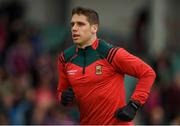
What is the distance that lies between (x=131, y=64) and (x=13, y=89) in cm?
515

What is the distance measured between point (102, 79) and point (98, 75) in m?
0.07

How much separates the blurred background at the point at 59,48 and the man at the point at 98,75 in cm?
377

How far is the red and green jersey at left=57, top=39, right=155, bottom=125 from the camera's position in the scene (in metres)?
10.9

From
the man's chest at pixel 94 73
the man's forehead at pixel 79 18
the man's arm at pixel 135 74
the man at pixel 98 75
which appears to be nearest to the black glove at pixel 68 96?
the man at pixel 98 75

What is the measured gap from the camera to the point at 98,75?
11.0 m

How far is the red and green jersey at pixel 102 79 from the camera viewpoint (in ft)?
35.8

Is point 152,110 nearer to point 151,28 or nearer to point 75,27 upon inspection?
point 151,28

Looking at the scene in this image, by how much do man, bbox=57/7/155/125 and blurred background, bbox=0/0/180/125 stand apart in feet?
12.4

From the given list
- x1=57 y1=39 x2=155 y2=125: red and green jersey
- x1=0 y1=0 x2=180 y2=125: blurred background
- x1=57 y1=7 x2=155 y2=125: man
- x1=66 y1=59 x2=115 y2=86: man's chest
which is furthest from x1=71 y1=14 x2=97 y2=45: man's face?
x1=0 y1=0 x2=180 y2=125: blurred background

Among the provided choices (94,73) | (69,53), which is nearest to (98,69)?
(94,73)

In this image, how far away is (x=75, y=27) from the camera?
10930 mm

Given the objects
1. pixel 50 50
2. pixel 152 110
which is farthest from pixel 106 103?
pixel 50 50

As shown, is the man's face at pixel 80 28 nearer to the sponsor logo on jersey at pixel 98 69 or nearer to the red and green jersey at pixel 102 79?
the red and green jersey at pixel 102 79

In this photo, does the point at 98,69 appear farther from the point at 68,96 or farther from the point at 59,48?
the point at 59,48
